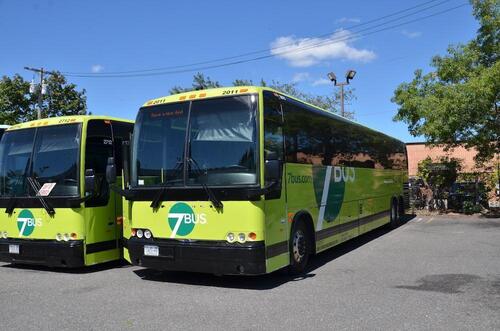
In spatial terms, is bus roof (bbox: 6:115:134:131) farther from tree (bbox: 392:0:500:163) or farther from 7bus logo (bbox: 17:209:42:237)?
tree (bbox: 392:0:500:163)

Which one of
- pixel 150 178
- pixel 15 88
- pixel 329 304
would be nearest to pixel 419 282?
pixel 329 304

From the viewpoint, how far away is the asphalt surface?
5.68 meters

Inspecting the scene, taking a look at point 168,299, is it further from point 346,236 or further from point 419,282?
point 346,236

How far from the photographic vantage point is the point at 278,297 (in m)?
6.89

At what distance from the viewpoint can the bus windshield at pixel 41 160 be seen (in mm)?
8867

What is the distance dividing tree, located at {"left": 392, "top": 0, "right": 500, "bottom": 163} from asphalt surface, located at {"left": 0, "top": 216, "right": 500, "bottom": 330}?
26.5 ft

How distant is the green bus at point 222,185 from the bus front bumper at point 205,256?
15 mm

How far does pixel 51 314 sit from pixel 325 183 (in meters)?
5.78

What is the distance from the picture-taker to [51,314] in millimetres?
6148

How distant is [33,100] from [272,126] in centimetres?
3123

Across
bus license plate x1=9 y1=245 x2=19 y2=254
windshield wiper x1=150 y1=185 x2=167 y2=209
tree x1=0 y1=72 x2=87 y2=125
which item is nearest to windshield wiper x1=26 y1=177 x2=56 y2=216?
bus license plate x1=9 y1=245 x2=19 y2=254

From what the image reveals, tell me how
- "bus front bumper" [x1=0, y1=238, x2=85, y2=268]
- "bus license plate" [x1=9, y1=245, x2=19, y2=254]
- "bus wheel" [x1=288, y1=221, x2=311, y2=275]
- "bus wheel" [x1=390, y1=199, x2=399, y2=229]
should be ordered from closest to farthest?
1. "bus wheel" [x1=288, y1=221, x2=311, y2=275]
2. "bus front bumper" [x1=0, y1=238, x2=85, y2=268]
3. "bus license plate" [x1=9, y1=245, x2=19, y2=254]
4. "bus wheel" [x1=390, y1=199, x2=399, y2=229]

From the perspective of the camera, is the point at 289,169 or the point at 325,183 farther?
the point at 325,183

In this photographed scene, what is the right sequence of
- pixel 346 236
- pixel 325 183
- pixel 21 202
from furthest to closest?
pixel 346 236 < pixel 325 183 < pixel 21 202
